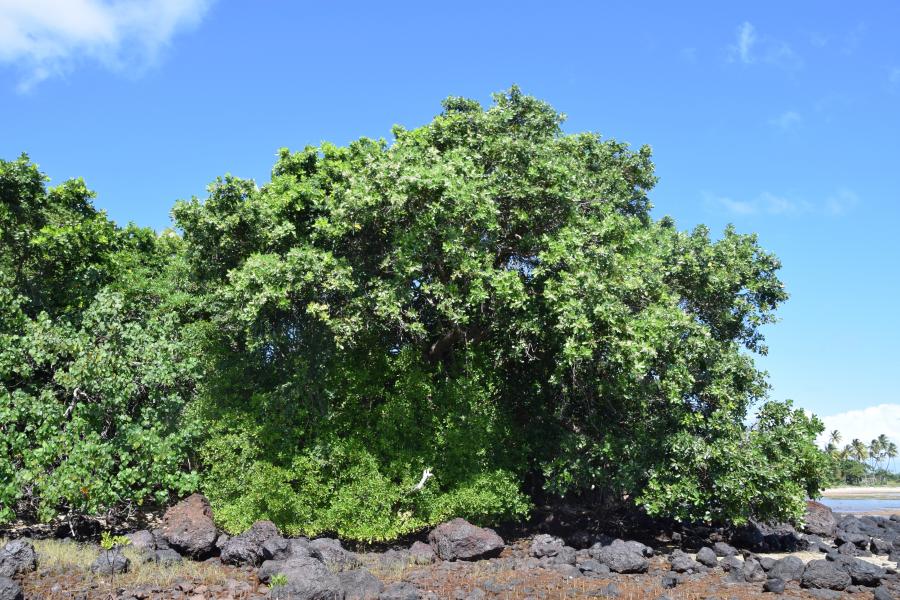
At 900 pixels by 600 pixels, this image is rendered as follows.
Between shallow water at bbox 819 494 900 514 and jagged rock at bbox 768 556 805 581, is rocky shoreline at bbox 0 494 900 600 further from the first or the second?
shallow water at bbox 819 494 900 514

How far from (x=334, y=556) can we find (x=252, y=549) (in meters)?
2.23

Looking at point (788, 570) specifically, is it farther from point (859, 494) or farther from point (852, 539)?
point (859, 494)

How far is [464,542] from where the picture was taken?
19391 mm

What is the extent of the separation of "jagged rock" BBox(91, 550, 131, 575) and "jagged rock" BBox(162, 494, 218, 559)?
2572 mm

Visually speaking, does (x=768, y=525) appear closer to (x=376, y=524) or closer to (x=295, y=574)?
(x=376, y=524)

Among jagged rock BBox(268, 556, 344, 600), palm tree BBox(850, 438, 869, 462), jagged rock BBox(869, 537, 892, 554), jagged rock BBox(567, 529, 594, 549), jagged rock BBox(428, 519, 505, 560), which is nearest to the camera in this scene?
jagged rock BBox(268, 556, 344, 600)

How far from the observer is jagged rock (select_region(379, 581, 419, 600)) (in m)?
14.6

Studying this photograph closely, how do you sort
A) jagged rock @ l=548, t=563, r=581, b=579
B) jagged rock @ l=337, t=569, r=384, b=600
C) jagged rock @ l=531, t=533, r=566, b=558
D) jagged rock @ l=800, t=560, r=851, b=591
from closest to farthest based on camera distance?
jagged rock @ l=337, t=569, r=384, b=600, jagged rock @ l=800, t=560, r=851, b=591, jagged rock @ l=548, t=563, r=581, b=579, jagged rock @ l=531, t=533, r=566, b=558

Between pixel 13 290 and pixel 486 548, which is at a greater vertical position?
pixel 13 290

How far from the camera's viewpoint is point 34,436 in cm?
1997

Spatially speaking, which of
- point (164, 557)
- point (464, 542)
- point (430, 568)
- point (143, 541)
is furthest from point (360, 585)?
point (143, 541)

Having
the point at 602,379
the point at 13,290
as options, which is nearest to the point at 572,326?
the point at 602,379

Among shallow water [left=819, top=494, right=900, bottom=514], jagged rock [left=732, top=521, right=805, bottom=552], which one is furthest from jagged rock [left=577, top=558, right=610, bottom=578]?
shallow water [left=819, top=494, right=900, bottom=514]

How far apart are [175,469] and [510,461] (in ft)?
34.2
